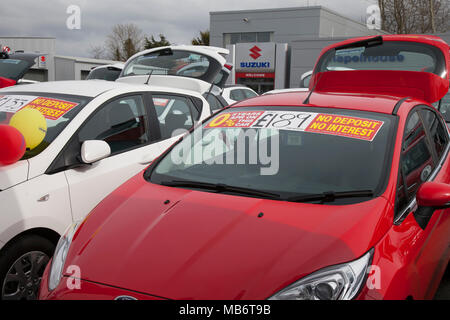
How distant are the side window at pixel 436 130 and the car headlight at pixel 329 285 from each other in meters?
→ 1.77

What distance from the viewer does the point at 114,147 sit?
3.70 m

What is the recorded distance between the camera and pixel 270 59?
88.7 feet

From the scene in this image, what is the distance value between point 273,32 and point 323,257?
117 feet

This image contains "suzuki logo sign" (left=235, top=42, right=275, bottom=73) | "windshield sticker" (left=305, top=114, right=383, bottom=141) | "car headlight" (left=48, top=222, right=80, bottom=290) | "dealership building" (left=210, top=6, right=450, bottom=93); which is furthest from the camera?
"suzuki logo sign" (left=235, top=42, right=275, bottom=73)

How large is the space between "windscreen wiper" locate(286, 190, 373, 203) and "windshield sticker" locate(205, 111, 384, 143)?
451 millimetres

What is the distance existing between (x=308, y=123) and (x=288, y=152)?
0.24m

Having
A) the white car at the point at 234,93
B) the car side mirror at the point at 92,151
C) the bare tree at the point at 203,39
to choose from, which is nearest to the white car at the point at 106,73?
A: the white car at the point at 234,93

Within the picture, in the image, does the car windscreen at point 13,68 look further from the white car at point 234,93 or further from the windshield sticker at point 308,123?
the white car at point 234,93

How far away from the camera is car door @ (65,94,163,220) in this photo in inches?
126

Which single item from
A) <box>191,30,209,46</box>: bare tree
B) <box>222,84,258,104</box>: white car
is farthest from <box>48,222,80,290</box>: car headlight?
<box>191,30,209,46</box>: bare tree

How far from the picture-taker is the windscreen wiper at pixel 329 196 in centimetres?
224

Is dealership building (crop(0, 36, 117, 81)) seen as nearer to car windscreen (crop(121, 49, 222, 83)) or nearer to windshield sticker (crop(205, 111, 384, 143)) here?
car windscreen (crop(121, 49, 222, 83))

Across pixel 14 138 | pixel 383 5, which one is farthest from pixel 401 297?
pixel 383 5

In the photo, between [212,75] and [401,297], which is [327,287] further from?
[212,75]
